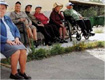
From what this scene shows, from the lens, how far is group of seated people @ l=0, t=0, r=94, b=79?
5.02 meters

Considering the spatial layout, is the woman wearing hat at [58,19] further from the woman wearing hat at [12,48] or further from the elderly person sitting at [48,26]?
the woman wearing hat at [12,48]

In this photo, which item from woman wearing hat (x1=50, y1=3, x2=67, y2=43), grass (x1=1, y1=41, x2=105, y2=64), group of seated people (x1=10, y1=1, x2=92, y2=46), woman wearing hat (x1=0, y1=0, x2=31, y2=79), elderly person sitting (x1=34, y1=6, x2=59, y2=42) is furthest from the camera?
woman wearing hat (x1=50, y1=3, x2=67, y2=43)

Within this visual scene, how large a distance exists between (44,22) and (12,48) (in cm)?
418

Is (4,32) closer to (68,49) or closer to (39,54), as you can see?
(39,54)

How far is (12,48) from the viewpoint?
4973 mm

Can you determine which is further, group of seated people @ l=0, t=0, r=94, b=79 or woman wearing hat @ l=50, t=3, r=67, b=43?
woman wearing hat @ l=50, t=3, r=67, b=43

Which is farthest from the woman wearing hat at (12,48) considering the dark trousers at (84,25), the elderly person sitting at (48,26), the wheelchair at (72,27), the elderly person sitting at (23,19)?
the dark trousers at (84,25)

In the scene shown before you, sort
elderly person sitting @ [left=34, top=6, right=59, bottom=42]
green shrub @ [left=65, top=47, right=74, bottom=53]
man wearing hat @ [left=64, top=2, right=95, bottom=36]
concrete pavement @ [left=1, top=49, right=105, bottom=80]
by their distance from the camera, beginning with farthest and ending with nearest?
man wearing hat @ [left=64, top=2, right=95, bottom=36]
elderly person sitting @ [left=34, top=6, right=59, bottom=42]
green shrub @ [left=65, top=47, right=74, bottom=53]
concrete pavement @ [left=1, top=49, right=105, bottom=80]

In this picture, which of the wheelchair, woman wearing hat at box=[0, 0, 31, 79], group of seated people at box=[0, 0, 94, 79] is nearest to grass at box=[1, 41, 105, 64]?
group of seated people at box=[0, 0, 94, 79]

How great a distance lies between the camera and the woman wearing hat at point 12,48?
4.96 metres

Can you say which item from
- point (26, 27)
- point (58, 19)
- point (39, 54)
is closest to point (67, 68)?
point (39, 54)

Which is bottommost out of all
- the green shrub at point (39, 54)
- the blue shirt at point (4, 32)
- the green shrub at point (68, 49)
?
the green shrub at point (68, 49)

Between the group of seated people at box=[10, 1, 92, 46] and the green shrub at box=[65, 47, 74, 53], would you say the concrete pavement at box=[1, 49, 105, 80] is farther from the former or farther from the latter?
the group of seated people at box=[10, 1, 92, 46]

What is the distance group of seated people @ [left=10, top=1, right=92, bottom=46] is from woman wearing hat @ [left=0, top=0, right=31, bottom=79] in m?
2.39
